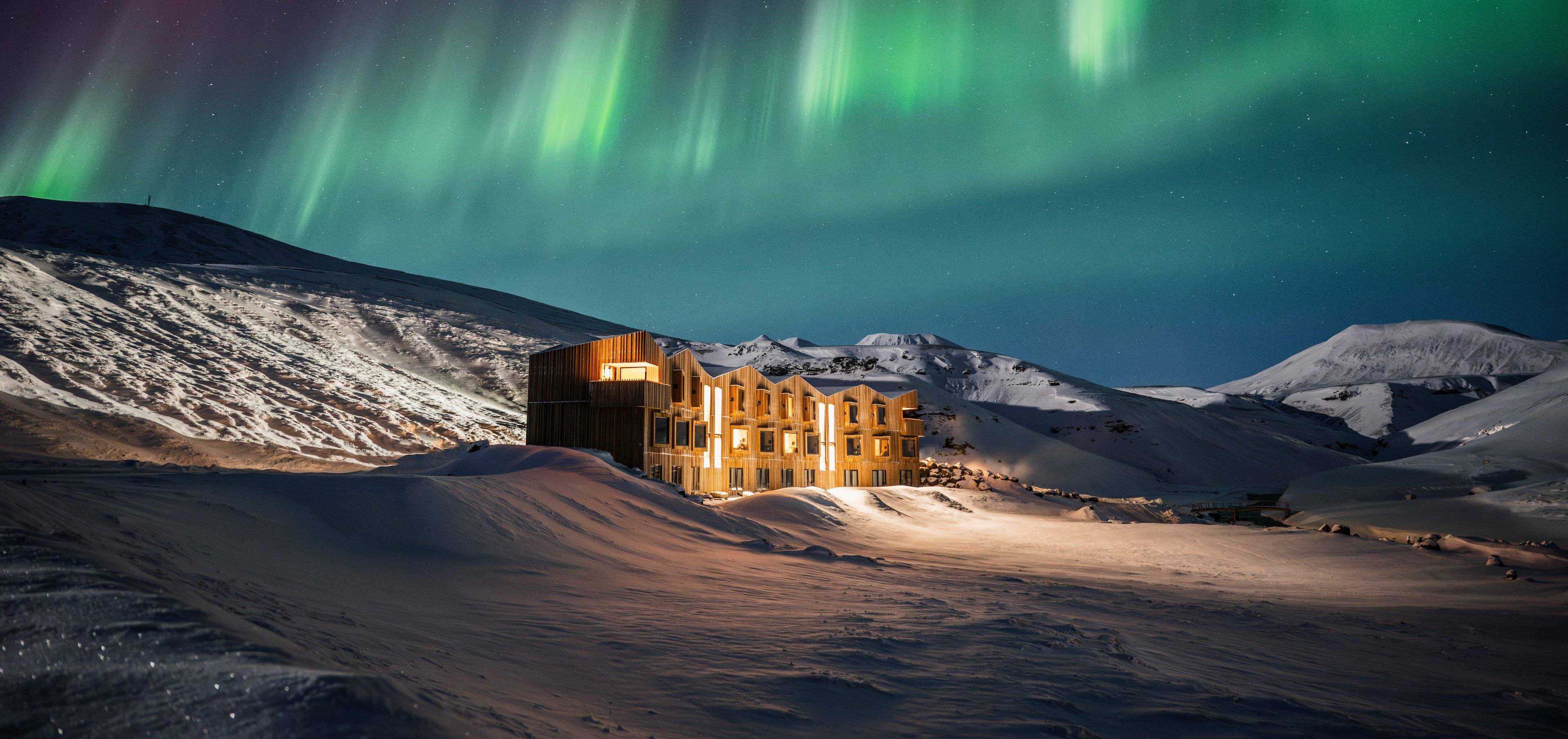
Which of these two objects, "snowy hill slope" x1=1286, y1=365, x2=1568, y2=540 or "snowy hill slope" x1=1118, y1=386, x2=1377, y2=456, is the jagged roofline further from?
"snowy hill slope" x1=1118, y1=386, x2=1377, y2=456

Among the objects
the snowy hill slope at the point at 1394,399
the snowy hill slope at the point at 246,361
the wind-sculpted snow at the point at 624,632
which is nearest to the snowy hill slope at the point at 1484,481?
the wind-sculpted snow at the point at 624,632

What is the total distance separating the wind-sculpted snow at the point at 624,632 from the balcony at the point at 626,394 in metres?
14.9

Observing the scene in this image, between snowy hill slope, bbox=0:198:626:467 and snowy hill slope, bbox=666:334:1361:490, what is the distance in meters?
34.3

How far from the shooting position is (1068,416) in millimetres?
102438

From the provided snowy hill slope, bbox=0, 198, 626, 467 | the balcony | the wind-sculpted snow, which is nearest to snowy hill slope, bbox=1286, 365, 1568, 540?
the wind-sculpted snow

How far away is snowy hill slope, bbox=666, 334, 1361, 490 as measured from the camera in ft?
284

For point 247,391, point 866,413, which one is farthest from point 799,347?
point 247,391

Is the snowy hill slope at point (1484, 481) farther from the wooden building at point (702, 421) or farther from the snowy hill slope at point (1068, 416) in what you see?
the wooden building at point (702, 421)

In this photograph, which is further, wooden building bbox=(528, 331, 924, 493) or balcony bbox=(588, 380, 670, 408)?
wooden building bbox=(528, 331, 924, 493)

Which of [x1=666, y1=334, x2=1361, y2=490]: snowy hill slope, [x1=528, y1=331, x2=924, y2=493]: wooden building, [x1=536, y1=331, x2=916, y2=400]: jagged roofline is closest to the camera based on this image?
[x1=528, y1=331, x2=924, y2=493]: wooden building


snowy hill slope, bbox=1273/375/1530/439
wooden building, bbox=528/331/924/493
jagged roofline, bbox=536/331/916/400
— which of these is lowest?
wooden building, bbox=528/331/924/493

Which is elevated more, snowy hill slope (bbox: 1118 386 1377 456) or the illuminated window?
snowy hill slope (bbox: 1118 386 1377 456)

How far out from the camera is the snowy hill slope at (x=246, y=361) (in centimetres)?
3478

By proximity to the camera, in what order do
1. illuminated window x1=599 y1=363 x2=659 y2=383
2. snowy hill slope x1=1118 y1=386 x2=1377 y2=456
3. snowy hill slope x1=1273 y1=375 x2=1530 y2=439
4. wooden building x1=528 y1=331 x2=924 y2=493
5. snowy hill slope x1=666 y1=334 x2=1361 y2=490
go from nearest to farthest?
wooden building x1=528 y1=331 x2=924 y2=493 → illuminated window x1=599 y1=363 x2=659 y2=383 → snowy hill slope x1=666 y1=334 x2=1361 y2=490 → snowy hill slope x1=1118 y1=386 x2=1377 y2=456 → snowy hill slope x1=1273 y1=375 x2=1530 y2=439
